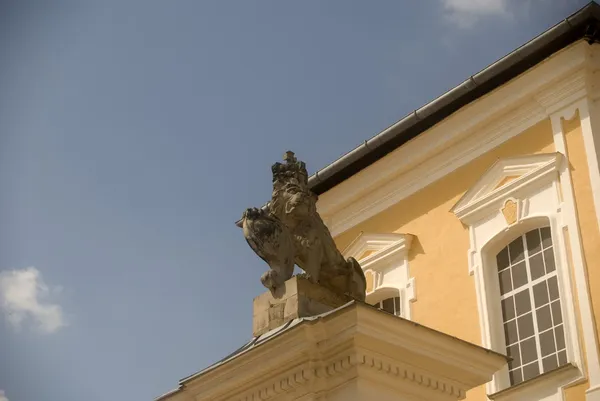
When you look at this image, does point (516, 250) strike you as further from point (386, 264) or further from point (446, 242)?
point (386, 264)

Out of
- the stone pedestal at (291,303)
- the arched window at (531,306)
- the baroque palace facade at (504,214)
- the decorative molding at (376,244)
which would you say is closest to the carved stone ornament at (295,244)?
the stone pedestal at (291,303)

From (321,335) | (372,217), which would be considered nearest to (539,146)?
(372,217)

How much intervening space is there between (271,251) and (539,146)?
241 inches

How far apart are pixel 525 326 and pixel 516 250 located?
44.2 inches

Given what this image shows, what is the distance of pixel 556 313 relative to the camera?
12.7 metres

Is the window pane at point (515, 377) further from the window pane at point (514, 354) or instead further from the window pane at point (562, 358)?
the window pane at point (562, 358)

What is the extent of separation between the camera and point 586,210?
41.7 feet

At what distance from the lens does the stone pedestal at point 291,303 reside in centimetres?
838

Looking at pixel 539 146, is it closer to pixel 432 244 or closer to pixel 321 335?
pixel 432 244

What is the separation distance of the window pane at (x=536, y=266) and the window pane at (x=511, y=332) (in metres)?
0.63

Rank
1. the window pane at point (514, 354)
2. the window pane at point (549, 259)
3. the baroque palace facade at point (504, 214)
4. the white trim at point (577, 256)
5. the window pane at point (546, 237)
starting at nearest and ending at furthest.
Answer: the white trim at point (577, 256), the baroque palace facade at point (504, 214), the window pane at point (514, 354), the window pane at point (549, 259), the window pane at point (546, 237)

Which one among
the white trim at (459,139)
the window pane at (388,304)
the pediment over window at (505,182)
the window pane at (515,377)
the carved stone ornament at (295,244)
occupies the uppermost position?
the white trim at (459,139)

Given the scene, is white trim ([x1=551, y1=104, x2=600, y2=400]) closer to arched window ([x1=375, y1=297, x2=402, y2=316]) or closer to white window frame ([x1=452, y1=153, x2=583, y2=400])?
white window frame ([x1=452, y1=153, x2=583, y2=400])

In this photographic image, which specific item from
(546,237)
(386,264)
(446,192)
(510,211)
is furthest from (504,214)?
(386,264)
